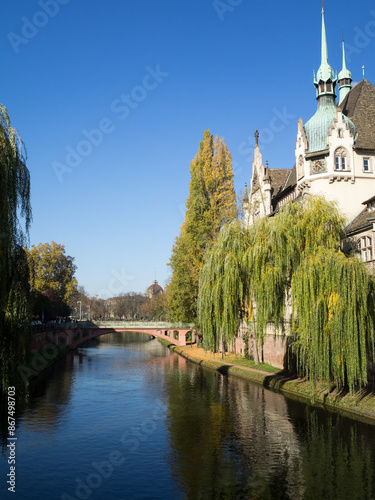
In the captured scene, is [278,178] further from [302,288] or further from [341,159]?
[302,288]

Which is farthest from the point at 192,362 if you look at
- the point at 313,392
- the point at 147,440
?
the point at 147,440

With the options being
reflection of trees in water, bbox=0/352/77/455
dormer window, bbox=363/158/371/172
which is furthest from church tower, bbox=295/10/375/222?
reflection of trees in water, bbox=0/352/77/455

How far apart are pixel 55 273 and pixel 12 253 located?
65.8m

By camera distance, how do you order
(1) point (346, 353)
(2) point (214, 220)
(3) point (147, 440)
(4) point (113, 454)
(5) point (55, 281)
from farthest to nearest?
(5) point (55, 281), (2) point (214, 220), (1) point (346, 353), (3) point (147, 440), (4) point (113, 454)

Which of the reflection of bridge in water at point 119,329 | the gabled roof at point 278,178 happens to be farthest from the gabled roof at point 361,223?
the reflection of bridge in water at point 119,329

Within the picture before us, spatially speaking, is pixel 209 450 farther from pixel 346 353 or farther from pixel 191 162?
pixel 191 162

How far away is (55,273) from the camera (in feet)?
269

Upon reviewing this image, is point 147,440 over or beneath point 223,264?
beneath

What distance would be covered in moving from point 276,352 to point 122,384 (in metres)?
13.6

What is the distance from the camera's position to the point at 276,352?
40375 millimetres

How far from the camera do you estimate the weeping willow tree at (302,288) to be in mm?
24062

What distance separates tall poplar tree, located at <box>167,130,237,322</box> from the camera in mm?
54000

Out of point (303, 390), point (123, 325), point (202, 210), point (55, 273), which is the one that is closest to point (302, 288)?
point (303, 390)

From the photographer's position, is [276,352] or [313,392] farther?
[276,352]
